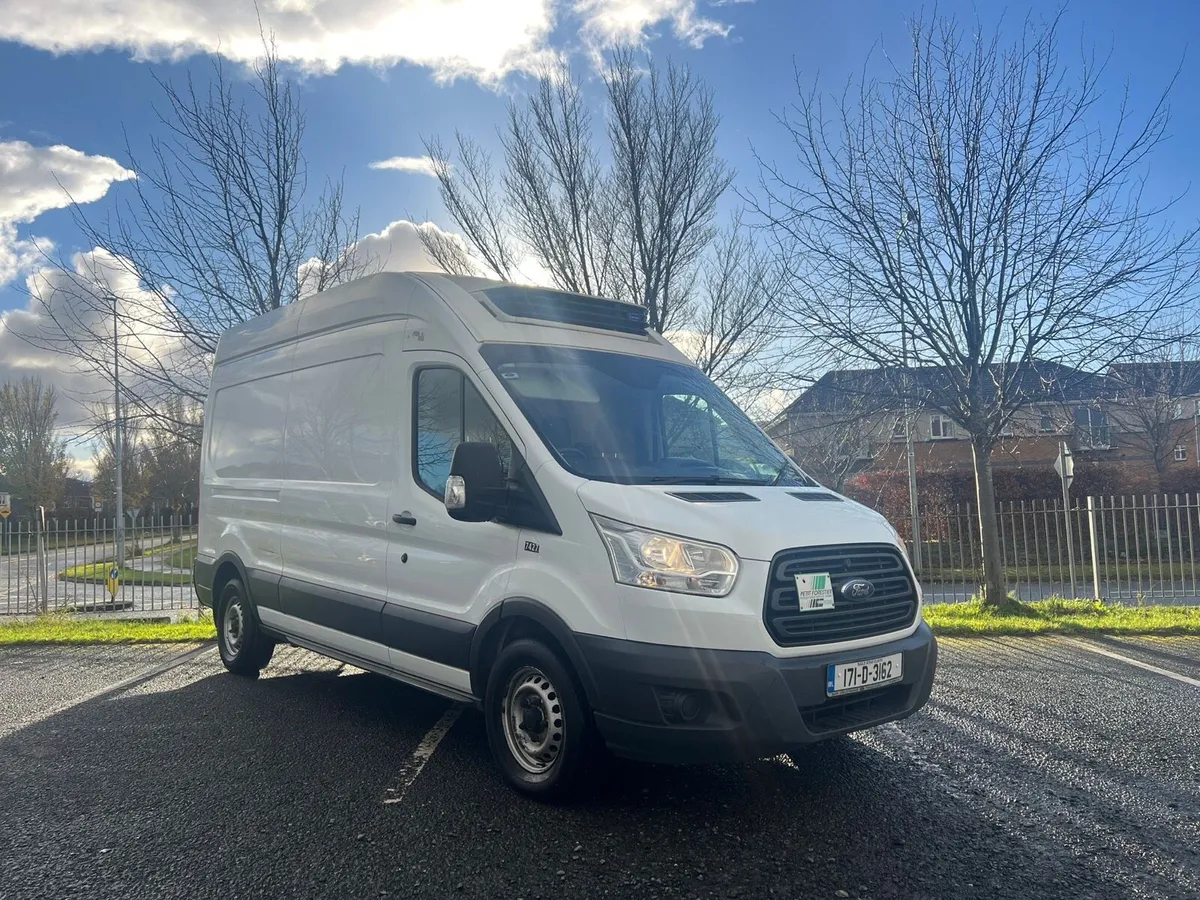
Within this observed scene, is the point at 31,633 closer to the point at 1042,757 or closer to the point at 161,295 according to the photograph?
the point at 161,295

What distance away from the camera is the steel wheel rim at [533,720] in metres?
3.74

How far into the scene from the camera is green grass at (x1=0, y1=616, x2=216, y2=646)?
9.57 meters

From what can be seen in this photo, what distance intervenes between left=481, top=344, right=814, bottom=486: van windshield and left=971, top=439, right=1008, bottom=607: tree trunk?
7190mm

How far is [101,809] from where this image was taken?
3.82m

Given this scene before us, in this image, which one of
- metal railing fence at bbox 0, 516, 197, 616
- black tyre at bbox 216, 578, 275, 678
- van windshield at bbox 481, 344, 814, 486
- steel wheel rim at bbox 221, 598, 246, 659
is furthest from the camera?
metal railing fence at bbox 0, 516, 197, 616

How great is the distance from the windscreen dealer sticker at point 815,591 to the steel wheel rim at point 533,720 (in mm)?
1173

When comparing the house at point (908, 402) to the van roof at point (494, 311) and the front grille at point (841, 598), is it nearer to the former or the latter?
the van roof at point (494, 311)

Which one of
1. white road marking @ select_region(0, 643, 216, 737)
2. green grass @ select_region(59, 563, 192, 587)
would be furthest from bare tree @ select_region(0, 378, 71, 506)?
white road marking @ select_region(0, 643, 216, 737)

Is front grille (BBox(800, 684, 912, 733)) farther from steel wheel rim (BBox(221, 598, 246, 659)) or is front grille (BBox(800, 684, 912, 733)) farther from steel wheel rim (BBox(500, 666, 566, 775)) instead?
steel wheel rim (BBox(221, 598, 246, 659))

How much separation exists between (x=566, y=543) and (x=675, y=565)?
0.53m

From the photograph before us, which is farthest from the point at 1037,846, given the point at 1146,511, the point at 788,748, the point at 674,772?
the point at 1146,511

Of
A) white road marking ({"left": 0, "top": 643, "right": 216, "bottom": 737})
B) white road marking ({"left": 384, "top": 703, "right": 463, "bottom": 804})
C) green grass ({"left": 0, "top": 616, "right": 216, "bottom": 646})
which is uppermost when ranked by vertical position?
white road marking ({"left": 384, "top": 703, "right": 463, "bottom": 804})

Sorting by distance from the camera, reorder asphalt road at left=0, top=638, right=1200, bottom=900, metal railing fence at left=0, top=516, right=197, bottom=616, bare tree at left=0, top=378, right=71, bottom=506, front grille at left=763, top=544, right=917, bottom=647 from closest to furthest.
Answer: asphalt road at left=0, top=638, right=1200, bottom=900 → front grille at left=763, top=544, right=917, bottom=647 → metal railing fence at left=0, top=516, right=197, bottom=616 → bare tree at left=0, top=378, right=71, bottom=506

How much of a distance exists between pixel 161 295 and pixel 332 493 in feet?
24.5
